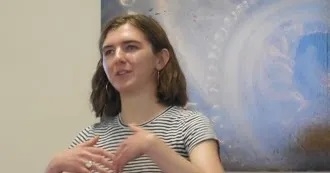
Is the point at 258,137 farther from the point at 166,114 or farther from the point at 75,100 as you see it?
the point at 75,100

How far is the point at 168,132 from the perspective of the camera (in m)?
1.26

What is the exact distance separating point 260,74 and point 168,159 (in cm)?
60

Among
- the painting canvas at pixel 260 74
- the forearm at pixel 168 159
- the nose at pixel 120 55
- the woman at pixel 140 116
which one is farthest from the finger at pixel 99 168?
the painting canvas at pixel 260 74

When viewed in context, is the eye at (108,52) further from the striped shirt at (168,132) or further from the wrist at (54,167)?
the wrist at (54,167)

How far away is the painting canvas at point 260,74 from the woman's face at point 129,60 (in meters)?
0.36

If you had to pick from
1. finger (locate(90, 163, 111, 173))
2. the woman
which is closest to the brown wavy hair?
the woman

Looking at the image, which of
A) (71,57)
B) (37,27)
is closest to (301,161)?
(71,57)

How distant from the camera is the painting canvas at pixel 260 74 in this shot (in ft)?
5.13

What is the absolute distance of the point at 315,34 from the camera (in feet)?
5.20

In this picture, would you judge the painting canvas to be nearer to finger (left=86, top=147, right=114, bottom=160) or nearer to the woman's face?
the woman's face

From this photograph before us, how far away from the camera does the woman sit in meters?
1.14

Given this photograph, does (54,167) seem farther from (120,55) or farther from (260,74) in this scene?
(260,74)

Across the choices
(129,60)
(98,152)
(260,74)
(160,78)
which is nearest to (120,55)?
(129,60)

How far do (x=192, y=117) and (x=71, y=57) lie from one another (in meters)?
0.66
